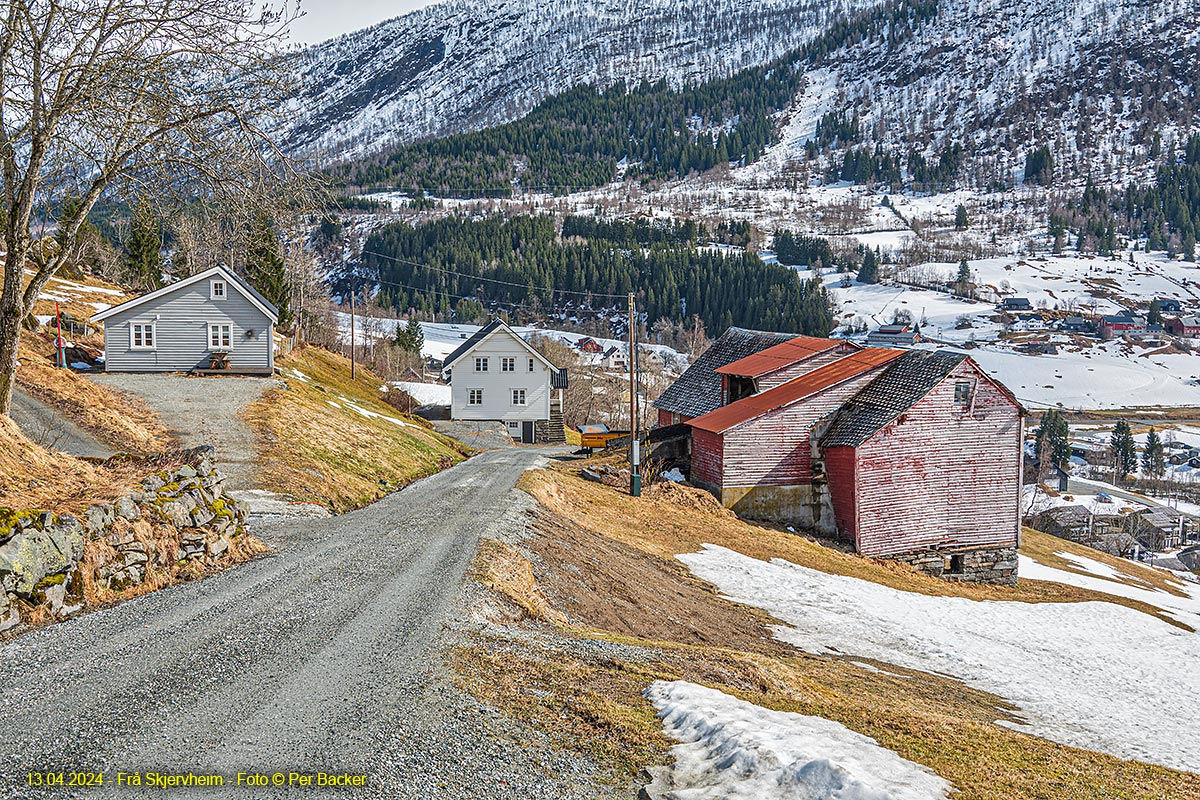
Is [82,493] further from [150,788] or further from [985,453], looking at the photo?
[985,453]

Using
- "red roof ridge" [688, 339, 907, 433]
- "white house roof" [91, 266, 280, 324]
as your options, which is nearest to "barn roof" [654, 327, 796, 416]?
"red roof ridge" [688, 339, 907, 433]

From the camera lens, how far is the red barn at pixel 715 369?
144ft

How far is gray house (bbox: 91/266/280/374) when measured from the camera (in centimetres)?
4506

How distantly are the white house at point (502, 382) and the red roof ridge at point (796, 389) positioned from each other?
29986mm

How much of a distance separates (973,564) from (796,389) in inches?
424

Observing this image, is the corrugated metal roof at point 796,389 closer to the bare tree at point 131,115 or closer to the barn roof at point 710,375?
the barn roof at point 710,375

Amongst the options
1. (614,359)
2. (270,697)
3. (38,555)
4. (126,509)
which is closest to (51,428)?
(126,509)

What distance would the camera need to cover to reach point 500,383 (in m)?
68.2

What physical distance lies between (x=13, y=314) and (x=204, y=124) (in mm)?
4921

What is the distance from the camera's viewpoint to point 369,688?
909 cm

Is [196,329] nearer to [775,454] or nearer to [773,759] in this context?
[775,454]

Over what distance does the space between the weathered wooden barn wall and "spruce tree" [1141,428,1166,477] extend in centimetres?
11928

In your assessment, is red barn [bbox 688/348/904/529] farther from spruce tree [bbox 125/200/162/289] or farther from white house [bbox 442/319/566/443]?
spruce tree [bbox 125/200/162/289]

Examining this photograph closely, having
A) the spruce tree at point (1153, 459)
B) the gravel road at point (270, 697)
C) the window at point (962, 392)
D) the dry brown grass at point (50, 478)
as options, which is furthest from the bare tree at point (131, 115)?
the spruce tree at point (1153, 459)
